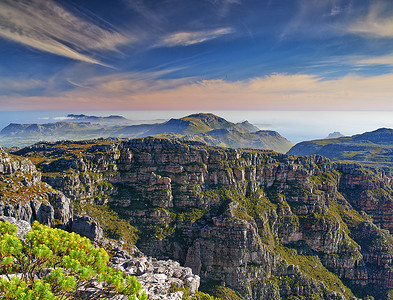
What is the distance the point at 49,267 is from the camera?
1762 inches

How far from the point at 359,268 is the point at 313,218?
126 ft

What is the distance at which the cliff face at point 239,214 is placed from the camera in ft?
405

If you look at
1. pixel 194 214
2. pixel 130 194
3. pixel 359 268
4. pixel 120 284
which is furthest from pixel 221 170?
pixel 120 284

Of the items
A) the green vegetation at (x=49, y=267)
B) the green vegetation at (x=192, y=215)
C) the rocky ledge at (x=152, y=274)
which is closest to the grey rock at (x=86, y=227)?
the rocky ledge at (x=152, y=274)

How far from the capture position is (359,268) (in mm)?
141250

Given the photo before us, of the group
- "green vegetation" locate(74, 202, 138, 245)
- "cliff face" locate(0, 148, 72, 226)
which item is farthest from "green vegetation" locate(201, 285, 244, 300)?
"cliff face" locate(0, 148, 72, 226)

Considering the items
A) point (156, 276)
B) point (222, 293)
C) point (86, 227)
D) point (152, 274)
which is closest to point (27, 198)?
point (86, 227)

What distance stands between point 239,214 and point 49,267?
355 ft

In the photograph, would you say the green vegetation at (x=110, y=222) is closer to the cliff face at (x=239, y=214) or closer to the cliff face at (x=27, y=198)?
the cliff face at (x=239, y=214)

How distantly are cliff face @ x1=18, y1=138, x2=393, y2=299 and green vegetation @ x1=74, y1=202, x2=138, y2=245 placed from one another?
4154 millimetres

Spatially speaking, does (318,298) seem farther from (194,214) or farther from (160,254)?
(160,254)

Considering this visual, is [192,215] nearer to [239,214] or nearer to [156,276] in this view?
[239,214]

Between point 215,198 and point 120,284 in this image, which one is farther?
point 215,198

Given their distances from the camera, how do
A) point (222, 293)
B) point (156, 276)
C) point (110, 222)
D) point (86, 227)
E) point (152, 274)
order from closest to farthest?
point (156, 276)
point (152, 274)
point (86, 227)
point (222, 293)
point (110, 222)
